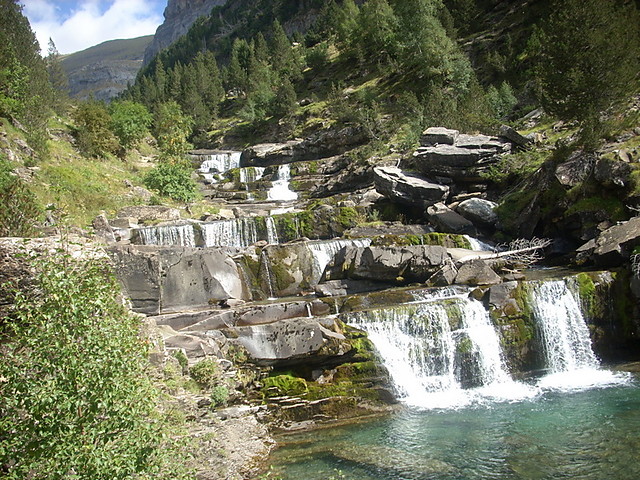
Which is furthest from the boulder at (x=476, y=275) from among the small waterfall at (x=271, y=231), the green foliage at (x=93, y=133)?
the green foliage at (x=93, y=133)

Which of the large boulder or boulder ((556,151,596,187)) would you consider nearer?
the large boulder

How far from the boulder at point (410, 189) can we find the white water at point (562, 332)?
10.9 meters

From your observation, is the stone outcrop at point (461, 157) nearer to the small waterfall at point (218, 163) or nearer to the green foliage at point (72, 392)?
the green foliage at point (72, 392)

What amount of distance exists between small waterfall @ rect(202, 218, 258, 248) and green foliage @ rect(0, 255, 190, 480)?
694 inches

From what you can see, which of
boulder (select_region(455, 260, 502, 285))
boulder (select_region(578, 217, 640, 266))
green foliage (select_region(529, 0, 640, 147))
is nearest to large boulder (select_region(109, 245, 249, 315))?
boulder (select_region(455, 260, 502, 285))

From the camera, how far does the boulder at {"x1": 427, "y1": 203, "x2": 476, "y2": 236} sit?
76.7 ft

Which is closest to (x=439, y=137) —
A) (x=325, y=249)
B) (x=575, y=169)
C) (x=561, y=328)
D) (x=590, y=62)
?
Answer: (x=590, y=62)

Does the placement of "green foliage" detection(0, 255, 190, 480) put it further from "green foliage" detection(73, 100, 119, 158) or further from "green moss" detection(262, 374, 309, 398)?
"green foliage" detection(73, 100, 119, 158)

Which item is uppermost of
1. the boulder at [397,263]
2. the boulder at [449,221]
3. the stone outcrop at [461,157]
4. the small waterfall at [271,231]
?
the stone outcrop at [461,157]

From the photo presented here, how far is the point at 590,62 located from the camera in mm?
20438

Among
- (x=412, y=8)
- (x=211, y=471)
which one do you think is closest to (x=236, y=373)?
(x=211, y=471)

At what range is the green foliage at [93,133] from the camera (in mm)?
33688

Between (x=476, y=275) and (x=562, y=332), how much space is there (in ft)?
11.4

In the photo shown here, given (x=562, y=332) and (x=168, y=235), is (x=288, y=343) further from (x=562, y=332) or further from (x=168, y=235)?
(x=168, y=235)
